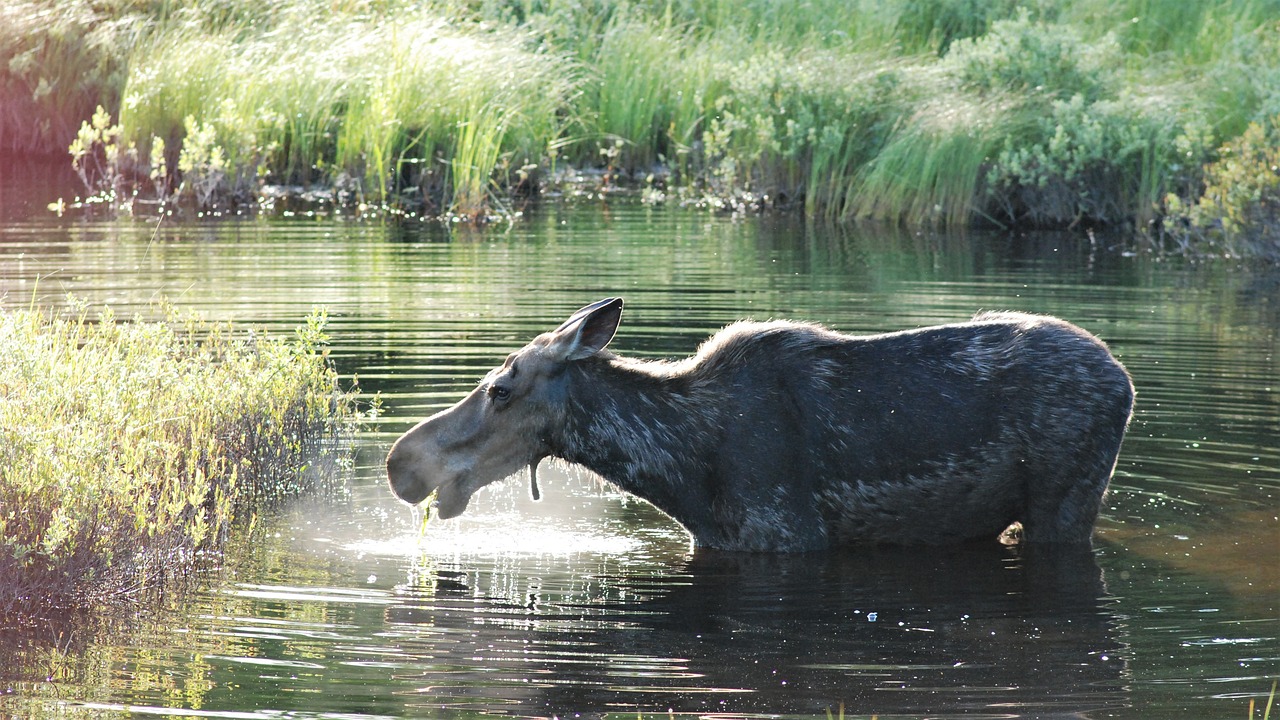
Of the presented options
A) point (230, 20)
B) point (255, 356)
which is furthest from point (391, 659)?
point (230, 20)

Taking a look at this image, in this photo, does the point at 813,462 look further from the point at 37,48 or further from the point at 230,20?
the point at 37,48

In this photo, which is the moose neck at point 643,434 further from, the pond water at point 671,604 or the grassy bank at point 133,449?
the grassy bank at point 133,449

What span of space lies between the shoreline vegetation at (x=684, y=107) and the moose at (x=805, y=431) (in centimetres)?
1205

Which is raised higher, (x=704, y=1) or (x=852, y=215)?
(x=704, y=1)

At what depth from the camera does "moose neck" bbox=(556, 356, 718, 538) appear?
29.1 ft

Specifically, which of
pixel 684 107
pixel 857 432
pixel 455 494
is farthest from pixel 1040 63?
pixel 455 494

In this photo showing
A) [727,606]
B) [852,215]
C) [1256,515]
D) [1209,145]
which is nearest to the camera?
[727,606]

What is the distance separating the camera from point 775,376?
894cm

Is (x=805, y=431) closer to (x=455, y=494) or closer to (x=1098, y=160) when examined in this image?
(x=455, y=494)

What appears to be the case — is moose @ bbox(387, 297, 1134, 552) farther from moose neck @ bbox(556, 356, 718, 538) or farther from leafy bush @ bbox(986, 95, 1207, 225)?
leafy bush @ bbox(986, 95, 1207, 225)

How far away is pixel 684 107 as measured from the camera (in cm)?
2838

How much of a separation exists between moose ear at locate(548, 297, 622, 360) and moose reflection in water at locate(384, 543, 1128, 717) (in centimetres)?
125

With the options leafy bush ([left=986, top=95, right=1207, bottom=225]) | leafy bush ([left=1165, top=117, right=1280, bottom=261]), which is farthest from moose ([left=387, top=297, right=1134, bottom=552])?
leafy bush ([left=986, top=95, right=1207, bottom=225])

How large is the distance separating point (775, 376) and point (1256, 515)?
3.21 metres
